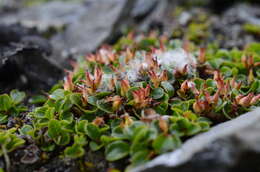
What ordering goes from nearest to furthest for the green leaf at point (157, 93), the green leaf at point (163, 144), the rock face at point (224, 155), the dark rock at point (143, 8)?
the rock face at point (224, 155) < the green leaf at point (163, 144) < the green leaf at point (157, 93) < the dark rock at point (143, 8)

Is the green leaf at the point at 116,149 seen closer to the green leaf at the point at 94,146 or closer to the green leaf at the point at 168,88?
the green leaf at the point at 94,146

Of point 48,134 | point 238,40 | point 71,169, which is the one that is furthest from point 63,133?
point 238,40

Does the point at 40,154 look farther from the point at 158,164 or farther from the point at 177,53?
the point at 177,53

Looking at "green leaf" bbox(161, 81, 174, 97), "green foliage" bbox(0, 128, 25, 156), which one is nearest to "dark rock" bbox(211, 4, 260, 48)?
"green leaf" bbox(161, 81, 174, 97)

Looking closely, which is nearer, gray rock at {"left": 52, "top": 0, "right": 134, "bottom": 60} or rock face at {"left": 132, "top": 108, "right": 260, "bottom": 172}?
rock face at {"left": 132, "top": 108, "right": 260, "bottom": 172}

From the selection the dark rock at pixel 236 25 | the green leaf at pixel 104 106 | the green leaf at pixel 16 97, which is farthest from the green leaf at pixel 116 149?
the dark rock at pixel 236 25

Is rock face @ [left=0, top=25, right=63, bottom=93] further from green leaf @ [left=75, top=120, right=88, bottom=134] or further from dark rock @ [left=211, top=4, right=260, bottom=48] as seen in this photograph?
dark rock @ [left=211, top=4, right=260, bottom=48]
